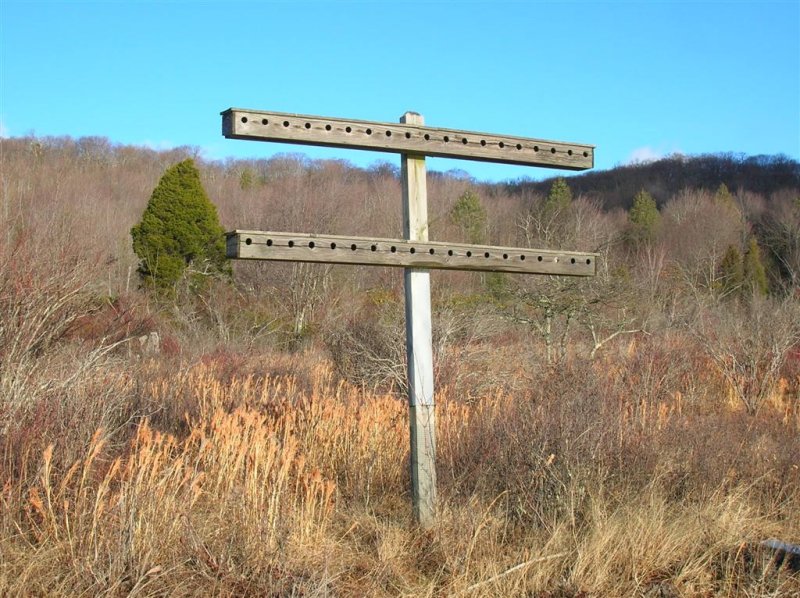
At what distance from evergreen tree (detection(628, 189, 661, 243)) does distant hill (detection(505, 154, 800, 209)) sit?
62.8 feet

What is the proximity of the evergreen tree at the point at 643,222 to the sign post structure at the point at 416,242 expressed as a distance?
46505 millimetres

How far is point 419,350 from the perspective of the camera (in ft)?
17.8

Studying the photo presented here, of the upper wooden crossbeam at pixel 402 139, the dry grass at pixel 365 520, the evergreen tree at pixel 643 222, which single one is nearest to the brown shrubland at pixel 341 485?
the dry grass at pixel 365 520

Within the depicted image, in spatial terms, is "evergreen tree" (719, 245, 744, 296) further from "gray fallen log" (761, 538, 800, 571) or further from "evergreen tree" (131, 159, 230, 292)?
"gray fallen log" (761, 538, 800, 571)

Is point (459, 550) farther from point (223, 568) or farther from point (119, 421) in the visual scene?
point (119, 421)

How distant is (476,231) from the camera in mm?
41000

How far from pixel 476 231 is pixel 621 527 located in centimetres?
3617

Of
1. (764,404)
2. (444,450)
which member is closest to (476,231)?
(764,404)

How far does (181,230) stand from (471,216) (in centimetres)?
1718

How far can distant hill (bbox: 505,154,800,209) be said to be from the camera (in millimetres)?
76438

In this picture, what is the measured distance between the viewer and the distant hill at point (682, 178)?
76.4 m

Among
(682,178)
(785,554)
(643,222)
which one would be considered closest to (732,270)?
(643,222)

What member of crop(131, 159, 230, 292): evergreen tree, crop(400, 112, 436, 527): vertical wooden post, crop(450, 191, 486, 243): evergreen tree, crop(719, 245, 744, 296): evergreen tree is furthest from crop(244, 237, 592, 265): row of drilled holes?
crop(450, 191, 486, 243): evergreen tree

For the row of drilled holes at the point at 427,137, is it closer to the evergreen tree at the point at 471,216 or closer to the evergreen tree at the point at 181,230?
the evergreen tree at the point at 181,230
